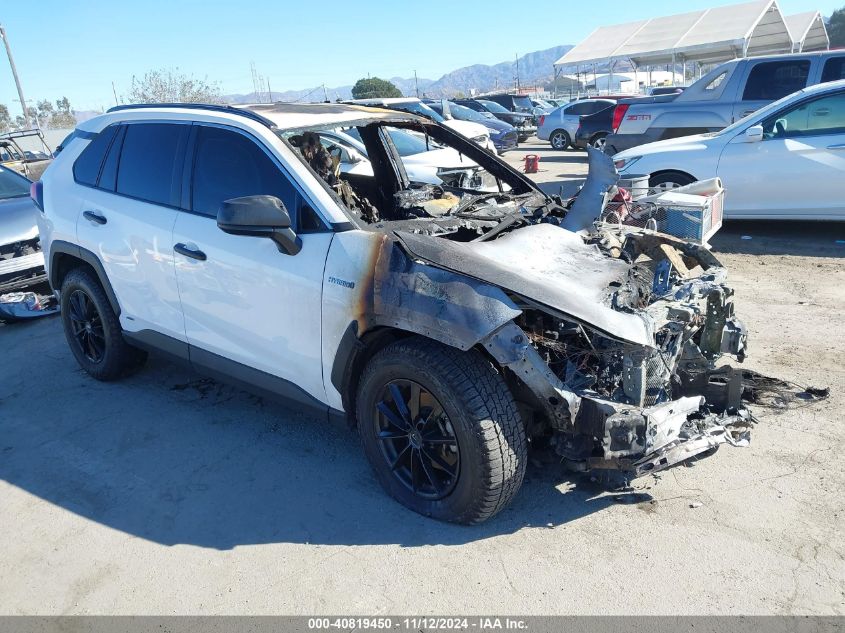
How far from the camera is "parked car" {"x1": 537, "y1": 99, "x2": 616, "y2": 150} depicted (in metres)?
20.9

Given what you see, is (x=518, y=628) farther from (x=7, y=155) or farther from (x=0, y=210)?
(x=7, y=155)

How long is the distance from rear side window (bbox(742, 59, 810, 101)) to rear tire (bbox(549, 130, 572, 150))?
35.7ft

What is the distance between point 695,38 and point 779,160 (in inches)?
1018

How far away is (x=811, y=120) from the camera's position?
314 inches

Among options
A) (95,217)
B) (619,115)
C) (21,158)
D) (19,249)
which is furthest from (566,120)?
(95,217)

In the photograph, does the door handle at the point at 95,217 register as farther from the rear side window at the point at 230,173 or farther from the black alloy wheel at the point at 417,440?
the black alloy wheel at the point at 417,440

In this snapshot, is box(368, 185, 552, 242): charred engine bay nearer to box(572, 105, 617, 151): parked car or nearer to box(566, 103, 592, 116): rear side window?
box(572, 105, 617, 151): parked car

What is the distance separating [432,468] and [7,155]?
13.4 metres

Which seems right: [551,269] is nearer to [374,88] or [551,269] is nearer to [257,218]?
[257,218]

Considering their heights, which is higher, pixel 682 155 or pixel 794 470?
pixel 682 155

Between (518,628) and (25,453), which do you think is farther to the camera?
(25,453)

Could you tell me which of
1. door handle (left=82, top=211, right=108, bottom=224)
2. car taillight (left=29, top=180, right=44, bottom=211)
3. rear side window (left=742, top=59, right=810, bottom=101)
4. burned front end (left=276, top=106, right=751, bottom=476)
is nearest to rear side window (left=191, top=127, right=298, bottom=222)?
burned front end (left=276, top=106, right=751, bottom=476)

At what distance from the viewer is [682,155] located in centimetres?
846

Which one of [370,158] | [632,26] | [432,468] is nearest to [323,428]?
[432,468]
